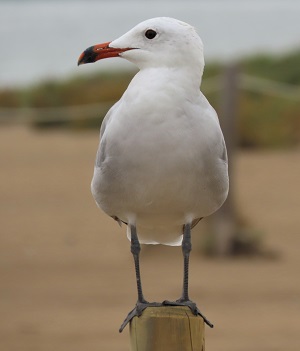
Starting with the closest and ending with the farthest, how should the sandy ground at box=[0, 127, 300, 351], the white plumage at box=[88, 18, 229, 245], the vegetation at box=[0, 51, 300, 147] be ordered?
the white plumage at box=[88, 18, 229, 245] < the sandy ground at box=[0, 127, 300, 351] < the vegetation at box=[0, 51, 300, 147]

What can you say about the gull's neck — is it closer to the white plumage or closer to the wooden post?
the white plumage

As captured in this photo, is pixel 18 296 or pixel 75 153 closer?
pixel 18 296

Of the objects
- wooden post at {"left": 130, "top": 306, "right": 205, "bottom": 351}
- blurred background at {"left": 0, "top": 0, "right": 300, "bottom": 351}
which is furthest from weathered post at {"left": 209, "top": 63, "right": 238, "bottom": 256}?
wooden post at {"left": 130, "top": 306, "right": 205, "bottom": 351}

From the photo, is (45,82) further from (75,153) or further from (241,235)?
(241,235)

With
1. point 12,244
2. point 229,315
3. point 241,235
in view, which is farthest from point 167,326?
point 12,244

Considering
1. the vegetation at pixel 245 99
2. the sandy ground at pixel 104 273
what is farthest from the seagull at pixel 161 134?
the vegetation at pixel 245 99

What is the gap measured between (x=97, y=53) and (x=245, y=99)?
16.5 m

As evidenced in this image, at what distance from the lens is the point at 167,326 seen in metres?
4.01

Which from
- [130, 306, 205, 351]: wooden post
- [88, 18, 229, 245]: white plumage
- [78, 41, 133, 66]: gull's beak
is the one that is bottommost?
[130, 306, 205, 351]: wooden post

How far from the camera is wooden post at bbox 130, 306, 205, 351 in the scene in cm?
400

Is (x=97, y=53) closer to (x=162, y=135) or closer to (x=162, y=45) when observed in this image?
(x=162, y=45)

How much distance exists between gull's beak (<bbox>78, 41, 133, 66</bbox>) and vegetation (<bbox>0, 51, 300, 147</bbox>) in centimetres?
1294

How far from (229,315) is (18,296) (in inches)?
78.4

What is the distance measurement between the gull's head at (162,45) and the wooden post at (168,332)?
35.2 inches
